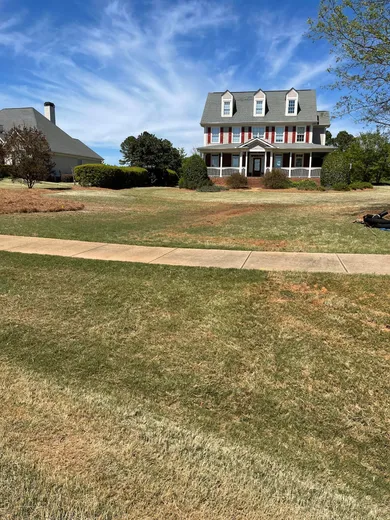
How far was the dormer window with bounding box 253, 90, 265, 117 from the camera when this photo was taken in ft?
132

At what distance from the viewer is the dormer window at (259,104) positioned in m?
40.3

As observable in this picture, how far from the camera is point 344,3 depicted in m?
11.5

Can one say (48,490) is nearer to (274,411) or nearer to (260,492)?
(260,492)

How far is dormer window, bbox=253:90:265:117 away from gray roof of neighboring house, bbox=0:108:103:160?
22.5 meters

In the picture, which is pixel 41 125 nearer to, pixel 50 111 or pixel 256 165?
pixel 50 111

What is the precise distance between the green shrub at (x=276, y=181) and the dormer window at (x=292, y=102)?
10.7m

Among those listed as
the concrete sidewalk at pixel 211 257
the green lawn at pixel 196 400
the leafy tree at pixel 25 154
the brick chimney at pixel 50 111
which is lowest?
the green lawn at pixel 196 400

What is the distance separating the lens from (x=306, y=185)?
31.3 meters

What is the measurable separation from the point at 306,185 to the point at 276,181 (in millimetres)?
2381

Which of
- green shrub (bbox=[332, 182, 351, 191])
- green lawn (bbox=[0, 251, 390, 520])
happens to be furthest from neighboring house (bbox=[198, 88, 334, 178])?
green lawn (bbox=[0, 251, 390, 520])

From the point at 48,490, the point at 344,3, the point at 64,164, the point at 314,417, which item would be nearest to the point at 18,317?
the point at 48,490

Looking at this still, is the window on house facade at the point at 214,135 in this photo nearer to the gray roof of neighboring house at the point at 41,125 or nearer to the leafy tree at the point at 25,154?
the gray roof of neighboring house at the point at 41,125

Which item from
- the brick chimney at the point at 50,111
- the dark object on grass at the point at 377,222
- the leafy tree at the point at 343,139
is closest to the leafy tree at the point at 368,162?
the leafy tree at the point at 343,139

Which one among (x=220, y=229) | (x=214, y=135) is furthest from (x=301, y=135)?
(x=220, y=229)
